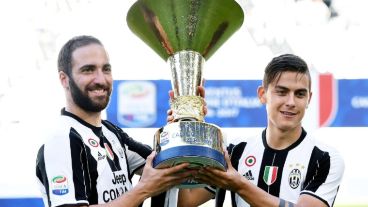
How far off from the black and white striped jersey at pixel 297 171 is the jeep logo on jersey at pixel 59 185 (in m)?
0.67

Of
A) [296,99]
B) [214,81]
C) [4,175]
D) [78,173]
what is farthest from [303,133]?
[4,175]

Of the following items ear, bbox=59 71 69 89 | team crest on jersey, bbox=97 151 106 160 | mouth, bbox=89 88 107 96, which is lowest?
team crest on jersey, bbox=97 151 106 160

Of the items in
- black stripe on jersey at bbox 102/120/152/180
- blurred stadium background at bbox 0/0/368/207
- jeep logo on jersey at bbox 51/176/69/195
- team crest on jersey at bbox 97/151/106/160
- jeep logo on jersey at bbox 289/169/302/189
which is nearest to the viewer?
jeep logo on jersey at bbox 51/176/69/195

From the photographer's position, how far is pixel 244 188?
2.42 meters

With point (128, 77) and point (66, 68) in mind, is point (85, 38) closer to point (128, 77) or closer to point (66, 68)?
point (66, 68)

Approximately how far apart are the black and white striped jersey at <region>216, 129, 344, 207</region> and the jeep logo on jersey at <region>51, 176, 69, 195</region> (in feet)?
2.19

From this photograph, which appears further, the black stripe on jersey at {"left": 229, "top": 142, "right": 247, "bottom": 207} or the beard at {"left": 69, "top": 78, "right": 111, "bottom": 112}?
the black stripe on jersey at {"left": 229, "top": 142, "right": 247, "bottom": 207}

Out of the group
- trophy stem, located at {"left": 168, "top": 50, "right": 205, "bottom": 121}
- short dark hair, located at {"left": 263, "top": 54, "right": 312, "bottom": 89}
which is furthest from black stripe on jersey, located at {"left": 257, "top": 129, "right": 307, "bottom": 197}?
trophy stem, located at {"left": 168, "top": 50, "right": 205, "bottom": 121}

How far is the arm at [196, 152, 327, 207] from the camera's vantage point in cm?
231

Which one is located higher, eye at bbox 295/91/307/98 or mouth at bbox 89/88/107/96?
mouth at bbox 89/88/107/96

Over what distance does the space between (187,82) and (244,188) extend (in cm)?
42

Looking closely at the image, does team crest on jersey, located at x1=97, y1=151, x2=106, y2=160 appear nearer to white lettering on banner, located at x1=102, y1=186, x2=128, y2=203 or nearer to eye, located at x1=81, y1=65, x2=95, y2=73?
white lettering on banner, located at x1=102, y1=186, x2=128, y2=203

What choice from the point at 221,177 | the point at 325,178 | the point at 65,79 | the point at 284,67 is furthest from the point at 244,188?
the point at 65,79

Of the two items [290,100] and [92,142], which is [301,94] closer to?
[290,100]
